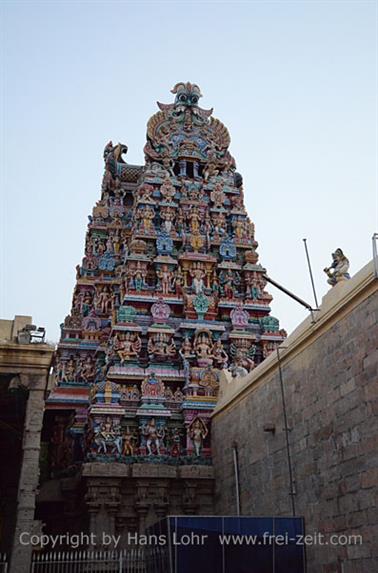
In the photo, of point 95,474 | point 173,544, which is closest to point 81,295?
point 95,474

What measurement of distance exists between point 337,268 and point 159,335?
1108 centimetres

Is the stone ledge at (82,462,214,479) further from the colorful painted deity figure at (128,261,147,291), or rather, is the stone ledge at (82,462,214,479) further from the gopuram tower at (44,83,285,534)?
the colorful painted deity figure at (128,261,147,291)

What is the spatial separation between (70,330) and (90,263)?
4224mm

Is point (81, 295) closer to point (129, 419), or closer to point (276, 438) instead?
point (129, 419)

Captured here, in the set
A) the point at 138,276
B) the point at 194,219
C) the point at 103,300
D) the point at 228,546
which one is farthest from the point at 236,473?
the point at 103,300

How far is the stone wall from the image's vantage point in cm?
1130

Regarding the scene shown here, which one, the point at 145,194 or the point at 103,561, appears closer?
the point at 103,561

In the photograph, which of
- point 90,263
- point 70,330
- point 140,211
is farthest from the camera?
point 90,263

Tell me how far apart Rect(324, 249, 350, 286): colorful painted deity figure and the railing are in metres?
7.29

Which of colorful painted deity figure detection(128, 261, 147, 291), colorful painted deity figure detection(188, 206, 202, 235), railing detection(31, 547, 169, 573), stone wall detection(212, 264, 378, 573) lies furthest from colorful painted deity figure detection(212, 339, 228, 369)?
railing detection(31, 547, 169, 573)

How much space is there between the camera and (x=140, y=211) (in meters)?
27.3

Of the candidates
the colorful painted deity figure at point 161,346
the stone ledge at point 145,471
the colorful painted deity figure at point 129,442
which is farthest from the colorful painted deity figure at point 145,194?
the stone ledge at point 145,471

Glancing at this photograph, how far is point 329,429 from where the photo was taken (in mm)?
12758

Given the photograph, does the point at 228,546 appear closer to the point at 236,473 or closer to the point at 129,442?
the point at 236,473
